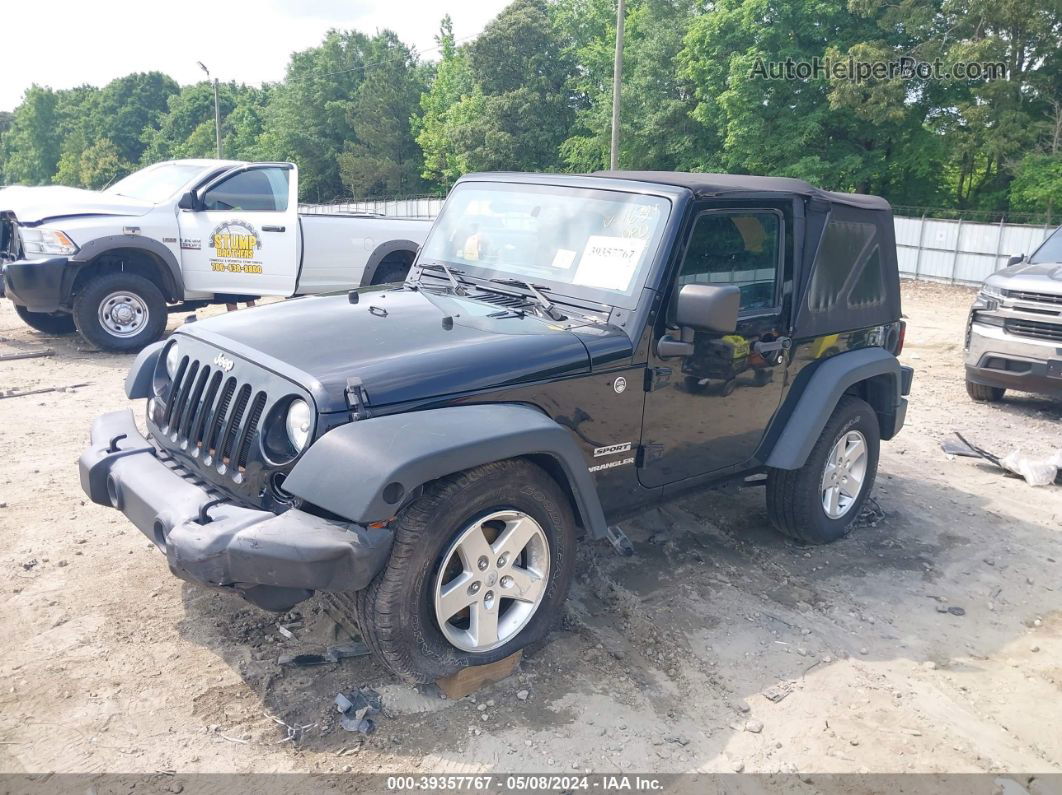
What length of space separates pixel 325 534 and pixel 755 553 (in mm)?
2874

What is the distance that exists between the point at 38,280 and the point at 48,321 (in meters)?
1.89

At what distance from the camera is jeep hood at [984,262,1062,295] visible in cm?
762

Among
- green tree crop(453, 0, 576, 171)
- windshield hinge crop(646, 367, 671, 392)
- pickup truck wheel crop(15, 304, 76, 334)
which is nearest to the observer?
windshield hinge crop(646, 367, 671, 392)

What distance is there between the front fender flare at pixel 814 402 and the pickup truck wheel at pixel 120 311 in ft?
23.4

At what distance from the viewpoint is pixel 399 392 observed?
307 cm

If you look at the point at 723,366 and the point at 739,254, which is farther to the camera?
the point at 739,254

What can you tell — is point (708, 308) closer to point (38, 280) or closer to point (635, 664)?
point (635, 664)

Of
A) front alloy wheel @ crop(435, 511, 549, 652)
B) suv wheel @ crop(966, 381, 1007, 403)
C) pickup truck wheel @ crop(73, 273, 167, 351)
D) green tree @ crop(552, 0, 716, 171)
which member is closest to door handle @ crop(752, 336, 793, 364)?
front alloy wheel @ crop(435, 511, 549, 652)

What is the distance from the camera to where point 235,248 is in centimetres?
A: 930

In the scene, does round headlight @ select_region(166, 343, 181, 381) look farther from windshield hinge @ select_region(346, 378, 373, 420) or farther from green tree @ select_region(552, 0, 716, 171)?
green tree @ select_region(552, 0, 716, 171)

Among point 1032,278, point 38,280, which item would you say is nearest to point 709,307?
point 1032,278

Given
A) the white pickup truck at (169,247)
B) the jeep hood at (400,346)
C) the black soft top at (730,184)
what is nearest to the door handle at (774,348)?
the black soft top at (730,184)

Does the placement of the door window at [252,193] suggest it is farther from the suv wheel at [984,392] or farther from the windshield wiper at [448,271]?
the suv wheel at [984,392]

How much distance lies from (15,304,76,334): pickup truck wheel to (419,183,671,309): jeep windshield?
7339 millimetres
